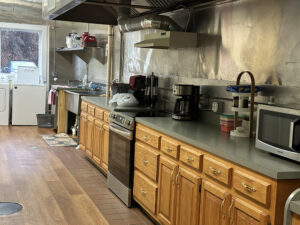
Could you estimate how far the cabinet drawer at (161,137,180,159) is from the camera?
3211 mm

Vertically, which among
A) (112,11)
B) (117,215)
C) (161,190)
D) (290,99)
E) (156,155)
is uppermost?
(112,11)

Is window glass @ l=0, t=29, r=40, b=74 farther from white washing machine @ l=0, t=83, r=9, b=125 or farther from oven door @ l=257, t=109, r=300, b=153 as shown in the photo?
oven door @ l=257, t=109, r=300, b=153

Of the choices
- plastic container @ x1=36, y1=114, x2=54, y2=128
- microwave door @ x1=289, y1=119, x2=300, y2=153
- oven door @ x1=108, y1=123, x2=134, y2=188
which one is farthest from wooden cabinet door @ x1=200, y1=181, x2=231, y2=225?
plastic container @ x1=36, y1=114, x2=54, y2=128

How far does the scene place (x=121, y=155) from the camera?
436 cm

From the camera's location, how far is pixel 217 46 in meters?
4.01

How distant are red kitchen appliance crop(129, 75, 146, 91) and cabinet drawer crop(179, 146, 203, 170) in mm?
2136

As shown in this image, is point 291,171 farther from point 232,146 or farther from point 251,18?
point 251,18

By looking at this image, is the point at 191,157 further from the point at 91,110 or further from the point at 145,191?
the point at 91,110

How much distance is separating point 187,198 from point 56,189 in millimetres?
2074

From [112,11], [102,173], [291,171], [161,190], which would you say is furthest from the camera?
[112,11]

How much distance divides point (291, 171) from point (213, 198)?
0.67 metres

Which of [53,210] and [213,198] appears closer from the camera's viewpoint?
[213,198]

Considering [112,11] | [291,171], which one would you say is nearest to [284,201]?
[291,171]

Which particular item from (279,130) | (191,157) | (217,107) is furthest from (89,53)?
(279,130)
